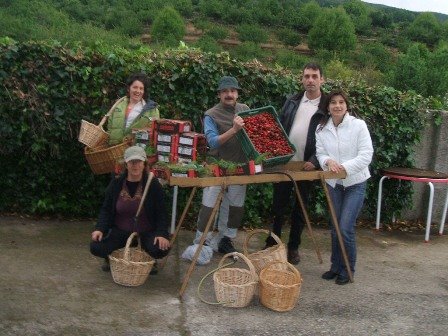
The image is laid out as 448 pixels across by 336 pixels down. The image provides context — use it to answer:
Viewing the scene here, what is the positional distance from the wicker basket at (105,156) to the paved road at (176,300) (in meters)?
0.84

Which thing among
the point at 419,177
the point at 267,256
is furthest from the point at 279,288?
the point at 419,177

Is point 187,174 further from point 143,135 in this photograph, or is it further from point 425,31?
point 425,31

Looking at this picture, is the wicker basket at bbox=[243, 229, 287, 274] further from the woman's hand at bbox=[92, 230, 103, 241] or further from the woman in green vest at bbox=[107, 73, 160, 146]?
the woman in green vest at bbox=[107, 73, 160, 146]

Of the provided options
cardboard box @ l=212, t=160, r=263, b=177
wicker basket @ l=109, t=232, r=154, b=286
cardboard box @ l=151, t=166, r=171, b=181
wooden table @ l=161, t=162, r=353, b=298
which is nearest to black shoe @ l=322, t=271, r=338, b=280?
wooden table @ l=161, t=162, r=353, b=298

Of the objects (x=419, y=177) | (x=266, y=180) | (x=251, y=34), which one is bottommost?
(x=419, y=177)

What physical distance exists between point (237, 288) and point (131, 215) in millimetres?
1183

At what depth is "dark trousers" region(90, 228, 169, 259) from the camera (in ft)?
17.1

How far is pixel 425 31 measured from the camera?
2132 inches

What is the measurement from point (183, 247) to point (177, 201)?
78 centimetres

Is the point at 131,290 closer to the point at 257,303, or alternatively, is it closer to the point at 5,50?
the point at 257,303

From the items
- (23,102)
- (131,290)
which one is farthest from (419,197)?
(23,102)

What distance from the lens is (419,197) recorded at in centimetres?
815

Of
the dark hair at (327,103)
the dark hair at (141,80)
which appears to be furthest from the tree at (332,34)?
the dark hair at (327,103)

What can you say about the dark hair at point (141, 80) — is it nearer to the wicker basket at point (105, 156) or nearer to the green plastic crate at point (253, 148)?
the wicker basket at point (105, 156)
